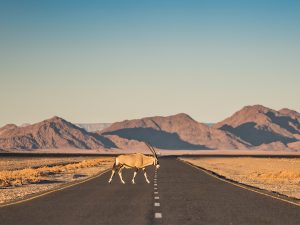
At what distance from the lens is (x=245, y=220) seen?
1368 centimetres

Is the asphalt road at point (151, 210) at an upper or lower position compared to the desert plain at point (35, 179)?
lower

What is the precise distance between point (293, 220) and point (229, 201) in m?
5.28

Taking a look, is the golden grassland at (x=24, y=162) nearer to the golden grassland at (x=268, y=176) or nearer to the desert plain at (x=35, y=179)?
the desert plain at (x=35, y=179)

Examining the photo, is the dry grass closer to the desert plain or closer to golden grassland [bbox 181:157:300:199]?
the desert plain

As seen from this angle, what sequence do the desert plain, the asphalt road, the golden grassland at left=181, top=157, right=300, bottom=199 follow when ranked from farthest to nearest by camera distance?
the golden grassland at left=181, top=157, right=300, bottom=199 → the desert plain → the asphalt road

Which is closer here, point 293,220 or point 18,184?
point 293,220

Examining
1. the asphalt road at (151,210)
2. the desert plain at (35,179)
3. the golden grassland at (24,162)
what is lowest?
the asphalt road at (151,210)

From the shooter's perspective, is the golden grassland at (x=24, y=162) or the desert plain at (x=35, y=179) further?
the golden grassland at (x=24, y=162)

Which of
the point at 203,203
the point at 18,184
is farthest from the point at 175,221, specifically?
the point at 18,184

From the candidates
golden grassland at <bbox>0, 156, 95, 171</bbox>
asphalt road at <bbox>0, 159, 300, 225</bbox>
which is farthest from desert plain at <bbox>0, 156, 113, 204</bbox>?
golden grassland at <bbox>0, 156, 95, 171</bbox>

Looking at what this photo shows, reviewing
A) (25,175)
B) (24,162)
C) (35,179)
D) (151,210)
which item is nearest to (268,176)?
(35,179)

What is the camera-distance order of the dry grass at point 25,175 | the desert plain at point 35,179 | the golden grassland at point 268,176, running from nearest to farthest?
the desert plain at point 35,179, the golden grassland at point 268,176, the dry grass at point 25,175

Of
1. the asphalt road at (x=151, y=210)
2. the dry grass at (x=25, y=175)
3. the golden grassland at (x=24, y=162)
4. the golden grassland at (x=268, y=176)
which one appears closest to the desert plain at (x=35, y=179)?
the dry grass at (x=25, y=175)

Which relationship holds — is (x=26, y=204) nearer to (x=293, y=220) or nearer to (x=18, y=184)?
→ (x=293, y=220)
